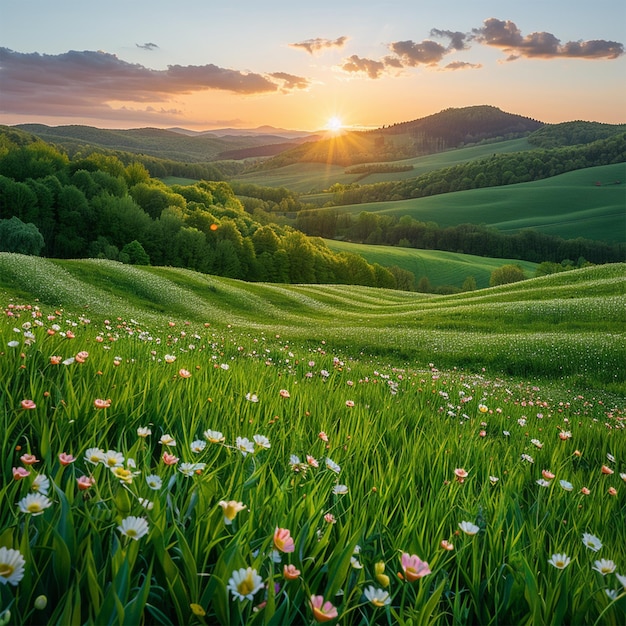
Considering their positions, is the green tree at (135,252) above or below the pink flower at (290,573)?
below

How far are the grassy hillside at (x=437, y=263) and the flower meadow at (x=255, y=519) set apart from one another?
128596mm

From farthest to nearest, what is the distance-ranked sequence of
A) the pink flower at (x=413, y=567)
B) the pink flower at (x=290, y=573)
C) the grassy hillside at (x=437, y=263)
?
the grassy hillside at (x=437, y=263), the pink flower at (x=413, y=567), the pink flower at (x=290, y=573)

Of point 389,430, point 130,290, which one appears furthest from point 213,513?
point 130,290

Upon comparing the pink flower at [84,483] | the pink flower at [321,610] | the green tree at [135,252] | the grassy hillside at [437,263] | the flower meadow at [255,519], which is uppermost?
the pink flower at [84,483]

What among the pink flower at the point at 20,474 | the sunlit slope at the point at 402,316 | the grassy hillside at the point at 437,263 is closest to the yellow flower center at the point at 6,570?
the pink flower at the point at 20,474

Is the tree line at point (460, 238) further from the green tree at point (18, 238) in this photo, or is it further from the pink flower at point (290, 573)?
the pink flower at point (290, 573)

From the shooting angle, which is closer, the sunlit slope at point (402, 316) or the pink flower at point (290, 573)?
the pink flower at point (290, 573)

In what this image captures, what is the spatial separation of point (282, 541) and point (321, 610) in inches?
10.9

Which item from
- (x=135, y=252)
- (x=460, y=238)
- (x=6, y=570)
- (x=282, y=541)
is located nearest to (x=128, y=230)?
(x=135, y=252)

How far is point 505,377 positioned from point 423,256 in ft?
410

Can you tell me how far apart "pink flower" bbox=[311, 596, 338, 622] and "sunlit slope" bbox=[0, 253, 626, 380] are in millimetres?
17262

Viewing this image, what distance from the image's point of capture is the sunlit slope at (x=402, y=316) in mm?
23109

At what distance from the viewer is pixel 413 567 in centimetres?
195

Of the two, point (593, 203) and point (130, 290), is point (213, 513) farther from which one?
point (593, 203)
